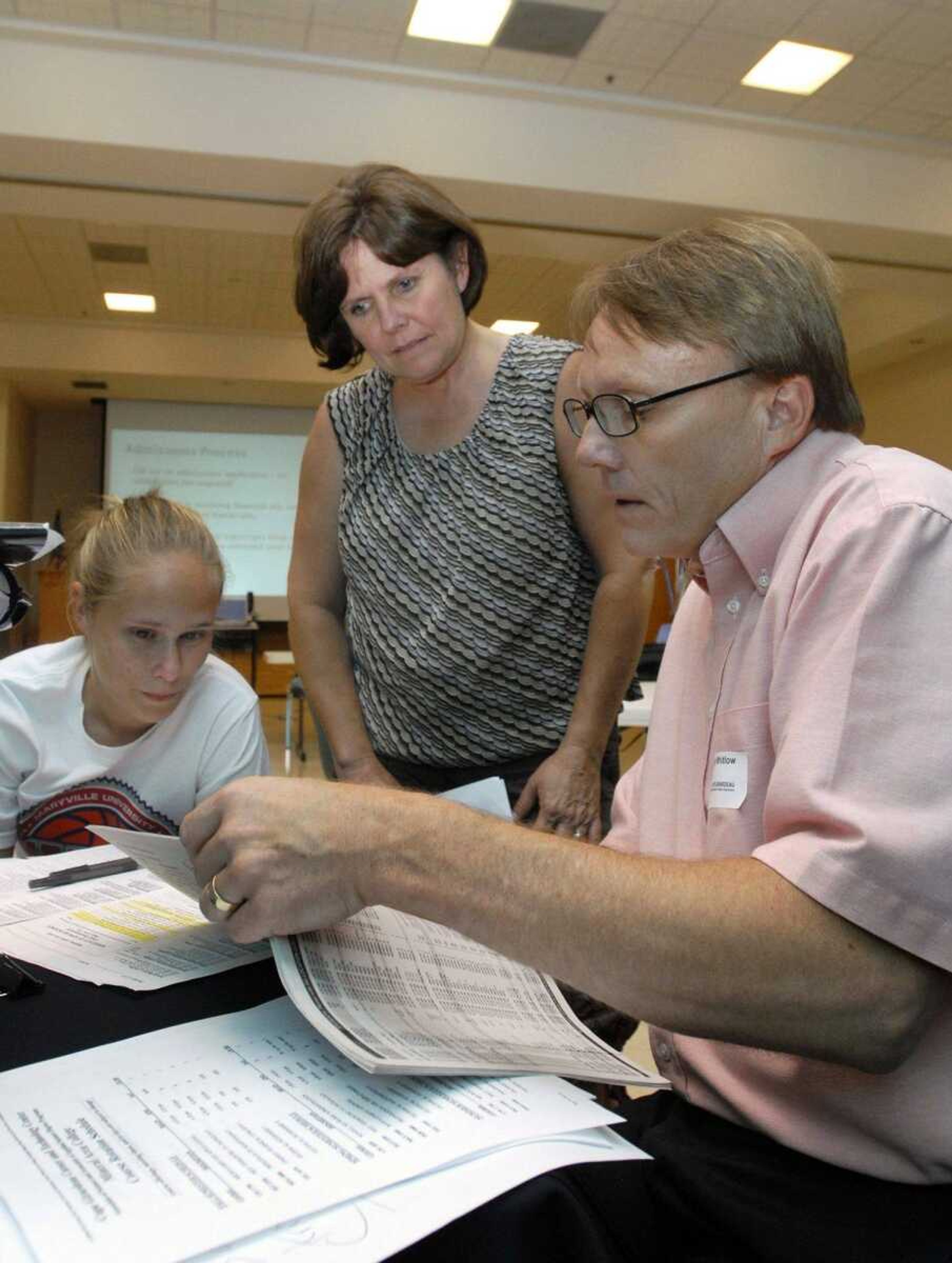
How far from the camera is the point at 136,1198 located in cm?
48

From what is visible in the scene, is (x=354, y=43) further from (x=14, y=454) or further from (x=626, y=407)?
(x=14, y=454)

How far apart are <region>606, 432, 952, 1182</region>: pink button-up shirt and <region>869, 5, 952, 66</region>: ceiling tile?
5101mm

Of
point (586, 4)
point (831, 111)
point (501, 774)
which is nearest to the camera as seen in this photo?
point (501, 774)

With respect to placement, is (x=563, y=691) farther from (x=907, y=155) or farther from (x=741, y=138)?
(x=907, y=155)

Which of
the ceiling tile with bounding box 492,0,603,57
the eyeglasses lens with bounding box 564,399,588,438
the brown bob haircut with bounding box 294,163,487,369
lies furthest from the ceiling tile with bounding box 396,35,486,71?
the eyeglasses lens with bounding box 564,399,588,438

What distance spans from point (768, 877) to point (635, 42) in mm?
5307

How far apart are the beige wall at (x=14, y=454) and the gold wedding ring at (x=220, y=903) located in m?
9.96

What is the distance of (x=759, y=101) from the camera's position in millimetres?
5617

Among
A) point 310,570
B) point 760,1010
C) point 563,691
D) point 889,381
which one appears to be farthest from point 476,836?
point 889,381

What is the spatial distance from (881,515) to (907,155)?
6445mm

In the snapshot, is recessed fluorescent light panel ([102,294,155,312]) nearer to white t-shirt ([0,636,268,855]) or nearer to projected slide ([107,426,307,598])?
projected slide ([107,426,307,598])

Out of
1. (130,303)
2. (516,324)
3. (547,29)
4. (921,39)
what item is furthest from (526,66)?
(130,303)

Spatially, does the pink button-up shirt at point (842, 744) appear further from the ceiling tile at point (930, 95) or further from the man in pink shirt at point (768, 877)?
the ceiling tile at point (930, 95)

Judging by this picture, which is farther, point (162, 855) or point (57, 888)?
point (57, 888)
